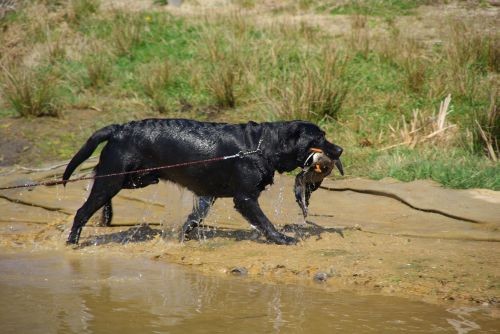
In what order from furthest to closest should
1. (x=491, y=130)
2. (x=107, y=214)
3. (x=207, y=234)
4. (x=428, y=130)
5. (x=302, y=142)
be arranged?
(x=428, y=130) < (x=491, y=130) < (x=107, y=214) < (x=207, y=234) < (x=302, y=142)

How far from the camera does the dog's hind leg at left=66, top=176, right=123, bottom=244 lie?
24.8ft

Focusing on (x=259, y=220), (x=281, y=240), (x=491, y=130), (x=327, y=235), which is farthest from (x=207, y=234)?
(x=491, y=130)

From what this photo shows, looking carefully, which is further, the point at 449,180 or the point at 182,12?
the point at 182,12

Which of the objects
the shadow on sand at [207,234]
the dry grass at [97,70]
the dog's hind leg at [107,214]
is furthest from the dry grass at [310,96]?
the dog's hind leg at [107,214]

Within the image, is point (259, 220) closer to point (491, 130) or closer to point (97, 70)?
point (491, 130)

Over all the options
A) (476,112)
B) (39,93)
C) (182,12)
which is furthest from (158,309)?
(182,12)

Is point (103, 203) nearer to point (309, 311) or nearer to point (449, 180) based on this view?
point (309, 311)

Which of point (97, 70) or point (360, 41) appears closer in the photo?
point (97, 70)

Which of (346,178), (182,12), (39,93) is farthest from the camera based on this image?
(182,12)

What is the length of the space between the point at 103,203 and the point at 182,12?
27.5 feet

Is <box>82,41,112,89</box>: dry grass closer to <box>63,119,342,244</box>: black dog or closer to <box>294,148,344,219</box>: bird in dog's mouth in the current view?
<box>63,119,342,244</box>: black dog

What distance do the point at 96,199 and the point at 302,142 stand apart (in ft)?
6.15

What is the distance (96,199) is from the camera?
7.66 m

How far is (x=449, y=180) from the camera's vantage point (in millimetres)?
8867
